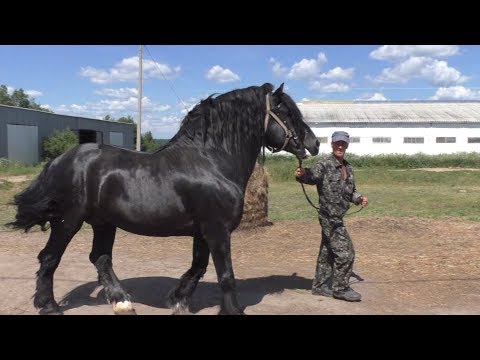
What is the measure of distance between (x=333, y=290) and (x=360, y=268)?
6.73ft

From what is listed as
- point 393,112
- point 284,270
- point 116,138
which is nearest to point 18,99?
point 116,138

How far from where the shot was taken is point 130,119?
3578 inches

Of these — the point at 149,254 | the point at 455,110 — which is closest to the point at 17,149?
the point at 149,254

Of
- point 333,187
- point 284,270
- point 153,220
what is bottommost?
point 284,270


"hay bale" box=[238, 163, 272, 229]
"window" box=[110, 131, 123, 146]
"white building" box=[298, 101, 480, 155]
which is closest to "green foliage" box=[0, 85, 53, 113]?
"window" box=[110, 131, 123, 146]

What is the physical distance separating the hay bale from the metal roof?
34.2m

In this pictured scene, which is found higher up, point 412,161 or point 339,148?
point 339,148

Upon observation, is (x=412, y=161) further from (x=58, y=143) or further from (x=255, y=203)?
(x=58, y=143)

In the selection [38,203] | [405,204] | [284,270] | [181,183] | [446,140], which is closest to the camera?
[181,183]

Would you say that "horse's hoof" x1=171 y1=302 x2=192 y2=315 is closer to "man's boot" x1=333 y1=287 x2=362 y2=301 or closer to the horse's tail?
the horse's tail

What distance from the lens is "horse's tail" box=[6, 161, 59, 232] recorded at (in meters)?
4.28

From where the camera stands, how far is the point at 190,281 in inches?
184

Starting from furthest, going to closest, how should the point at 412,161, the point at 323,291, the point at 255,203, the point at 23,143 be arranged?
1. the point at 23,143
2. the point at 412,161
3. the point at 255,203
4. the point at 323,291

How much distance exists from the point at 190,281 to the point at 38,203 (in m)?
1.70
